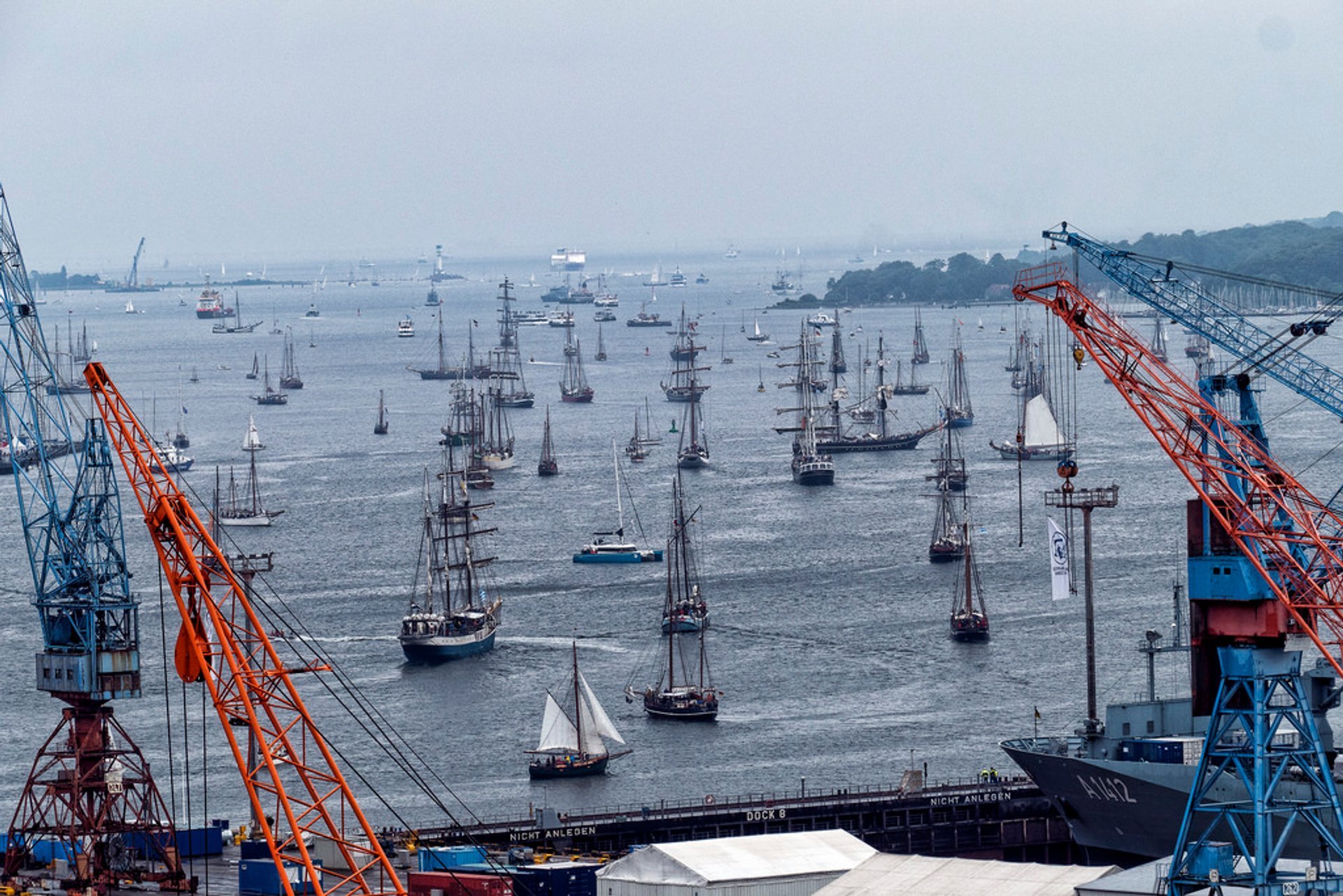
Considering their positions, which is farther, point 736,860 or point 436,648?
point 436,648

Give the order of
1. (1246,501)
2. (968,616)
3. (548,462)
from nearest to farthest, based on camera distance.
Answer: (1246,501)
(968,616)
(548,462)

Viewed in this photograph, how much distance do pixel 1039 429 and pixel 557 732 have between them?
89.3 metres

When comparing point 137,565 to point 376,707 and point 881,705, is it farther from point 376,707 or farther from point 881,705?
point 881,705

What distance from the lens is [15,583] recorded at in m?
113

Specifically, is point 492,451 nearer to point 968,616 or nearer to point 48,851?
point 968,616

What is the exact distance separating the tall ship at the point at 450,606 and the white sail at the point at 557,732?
1851 centimetres

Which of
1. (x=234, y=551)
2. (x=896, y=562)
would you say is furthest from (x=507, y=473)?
(x=896, y=562)

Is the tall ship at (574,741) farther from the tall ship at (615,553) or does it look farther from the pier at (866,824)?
the tall ship at (615,553)

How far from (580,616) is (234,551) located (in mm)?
30326

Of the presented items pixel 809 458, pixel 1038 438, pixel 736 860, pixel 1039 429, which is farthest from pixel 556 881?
pixel 1039 429

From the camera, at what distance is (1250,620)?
4531 cm

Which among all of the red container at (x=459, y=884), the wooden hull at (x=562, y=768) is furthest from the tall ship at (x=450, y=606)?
the red container at (x=459, y=884)

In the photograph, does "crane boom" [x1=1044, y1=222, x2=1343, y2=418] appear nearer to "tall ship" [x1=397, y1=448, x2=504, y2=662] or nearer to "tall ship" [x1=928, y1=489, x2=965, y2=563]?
"tall ship" [x1=397, y1=448, x2=504, y2=662]

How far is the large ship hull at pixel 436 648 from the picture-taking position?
310 feet
